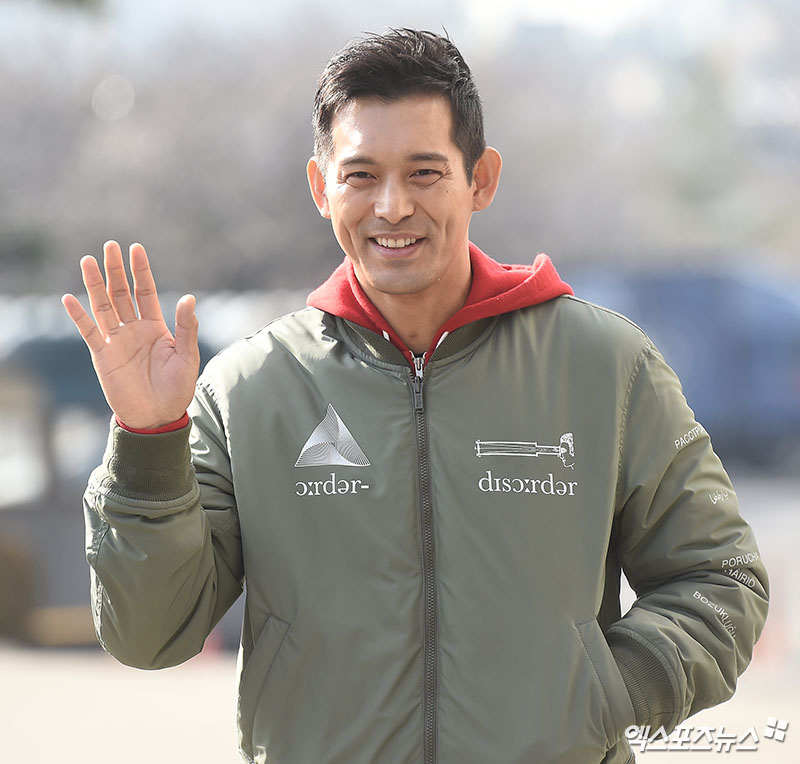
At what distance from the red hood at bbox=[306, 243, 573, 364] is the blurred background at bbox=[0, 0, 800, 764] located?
2.45 metres

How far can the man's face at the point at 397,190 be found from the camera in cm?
216

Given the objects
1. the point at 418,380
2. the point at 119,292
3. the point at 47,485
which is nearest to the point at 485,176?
the point at 418,380

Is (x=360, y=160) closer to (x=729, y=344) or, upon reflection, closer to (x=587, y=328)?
(x=587, y=328)

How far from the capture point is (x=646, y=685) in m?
2.06

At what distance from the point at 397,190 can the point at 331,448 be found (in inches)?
18.9

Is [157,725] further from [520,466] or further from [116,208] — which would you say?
[116,208]

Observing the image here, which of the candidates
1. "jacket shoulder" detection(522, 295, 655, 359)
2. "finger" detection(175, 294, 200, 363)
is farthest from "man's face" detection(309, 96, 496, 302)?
"finger" detection(175, 294, 200, 363)

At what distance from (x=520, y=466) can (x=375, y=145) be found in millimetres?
634

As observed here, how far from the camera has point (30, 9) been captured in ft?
72.7

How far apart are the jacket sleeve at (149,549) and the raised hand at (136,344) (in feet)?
0.18

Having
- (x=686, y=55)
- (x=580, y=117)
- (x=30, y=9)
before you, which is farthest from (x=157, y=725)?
(x=686, y=55)

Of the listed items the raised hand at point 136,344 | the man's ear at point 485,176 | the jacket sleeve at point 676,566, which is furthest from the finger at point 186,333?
the jacket sleeve at point 676,566

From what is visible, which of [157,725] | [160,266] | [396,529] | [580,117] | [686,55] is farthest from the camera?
[686,55]

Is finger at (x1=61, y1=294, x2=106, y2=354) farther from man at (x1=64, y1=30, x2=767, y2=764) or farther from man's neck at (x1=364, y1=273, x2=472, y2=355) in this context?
man's neck at (x1=364, y1=273, x2=472, y2=355)
